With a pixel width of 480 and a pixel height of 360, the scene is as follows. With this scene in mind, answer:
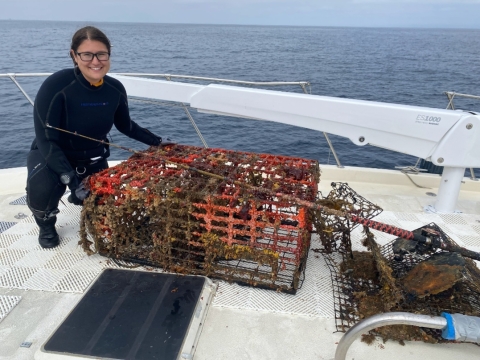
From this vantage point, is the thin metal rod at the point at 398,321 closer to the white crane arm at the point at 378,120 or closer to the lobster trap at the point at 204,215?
the lobster trap at the point at 204,215

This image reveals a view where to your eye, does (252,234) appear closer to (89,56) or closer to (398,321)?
(398,321)

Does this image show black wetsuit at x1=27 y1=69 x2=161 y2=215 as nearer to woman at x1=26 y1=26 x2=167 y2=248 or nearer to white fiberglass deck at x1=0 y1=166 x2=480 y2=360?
woman at x1=26 y1=26 x2=167 y2=248

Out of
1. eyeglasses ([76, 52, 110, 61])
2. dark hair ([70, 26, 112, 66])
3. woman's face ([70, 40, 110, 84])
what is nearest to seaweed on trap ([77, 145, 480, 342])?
woman's face ([70, 40, 110, 84])

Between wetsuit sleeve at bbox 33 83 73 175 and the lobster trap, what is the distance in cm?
36

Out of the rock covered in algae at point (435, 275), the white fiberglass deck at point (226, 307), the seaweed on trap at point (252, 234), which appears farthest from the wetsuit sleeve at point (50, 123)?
the rock covered in algae at point (435, 275)

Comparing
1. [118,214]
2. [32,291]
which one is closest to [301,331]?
[118,214]

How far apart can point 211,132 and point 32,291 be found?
13392 mm

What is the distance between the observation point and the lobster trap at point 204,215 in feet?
9.12

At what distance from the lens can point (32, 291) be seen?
2928 mm

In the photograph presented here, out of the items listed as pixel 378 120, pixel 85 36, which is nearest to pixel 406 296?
pixel 378 120

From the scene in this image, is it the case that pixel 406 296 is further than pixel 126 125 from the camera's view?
No

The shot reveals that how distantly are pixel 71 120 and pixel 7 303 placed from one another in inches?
62.3

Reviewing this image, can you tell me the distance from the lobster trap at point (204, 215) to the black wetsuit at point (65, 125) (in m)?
0.44

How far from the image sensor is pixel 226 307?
9.20 ft
